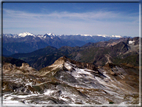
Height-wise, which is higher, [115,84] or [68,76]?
[68,76]

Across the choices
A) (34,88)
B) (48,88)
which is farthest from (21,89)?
(48,88)

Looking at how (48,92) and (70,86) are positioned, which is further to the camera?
(70,86)

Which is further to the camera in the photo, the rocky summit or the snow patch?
the snow patch

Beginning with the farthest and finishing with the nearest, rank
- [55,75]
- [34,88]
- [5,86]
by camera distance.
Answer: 1. [55,75]
2. [34,88]
3. [5,86]

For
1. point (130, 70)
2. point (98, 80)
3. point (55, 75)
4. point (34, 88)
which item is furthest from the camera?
point (130, 70)

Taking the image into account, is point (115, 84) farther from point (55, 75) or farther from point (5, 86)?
point (5, 86)

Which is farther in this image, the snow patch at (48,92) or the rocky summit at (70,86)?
the snow patch at (48,92)

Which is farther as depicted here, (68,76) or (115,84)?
(115,84)
